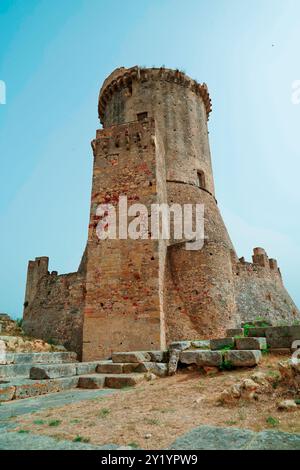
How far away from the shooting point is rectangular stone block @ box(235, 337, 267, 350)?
216 inches

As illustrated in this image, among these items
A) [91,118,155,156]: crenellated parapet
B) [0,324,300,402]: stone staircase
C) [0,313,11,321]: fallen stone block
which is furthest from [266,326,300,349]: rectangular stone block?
Answer: [0,313,11,321]: fallen stone block

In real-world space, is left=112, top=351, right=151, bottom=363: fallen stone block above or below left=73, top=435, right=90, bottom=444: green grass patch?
above

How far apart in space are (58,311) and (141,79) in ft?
42.9

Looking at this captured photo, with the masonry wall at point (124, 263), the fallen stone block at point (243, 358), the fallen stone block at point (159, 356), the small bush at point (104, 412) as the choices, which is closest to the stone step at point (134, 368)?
the fallen stone block at point (159, 356)

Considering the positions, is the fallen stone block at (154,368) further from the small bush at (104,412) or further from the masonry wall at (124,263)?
the small bush at (104,412)

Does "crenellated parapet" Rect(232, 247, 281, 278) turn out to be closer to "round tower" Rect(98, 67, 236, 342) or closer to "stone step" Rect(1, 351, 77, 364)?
"round tower" Rect(98, 67, 236, 342)

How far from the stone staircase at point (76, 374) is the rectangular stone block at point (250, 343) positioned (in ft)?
4.72

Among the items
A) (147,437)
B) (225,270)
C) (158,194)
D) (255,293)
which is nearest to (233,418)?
(147,437)

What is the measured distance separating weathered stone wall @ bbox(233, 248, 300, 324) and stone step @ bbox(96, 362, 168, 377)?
794 centimetres

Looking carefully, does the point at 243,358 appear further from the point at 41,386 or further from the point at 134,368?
the point at 41,386

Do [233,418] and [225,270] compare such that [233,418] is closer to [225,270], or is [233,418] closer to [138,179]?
[138,179]

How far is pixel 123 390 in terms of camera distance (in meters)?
4.82

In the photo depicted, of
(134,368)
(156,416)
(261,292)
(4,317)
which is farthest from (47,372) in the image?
(4,317)

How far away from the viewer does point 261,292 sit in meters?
14.6
